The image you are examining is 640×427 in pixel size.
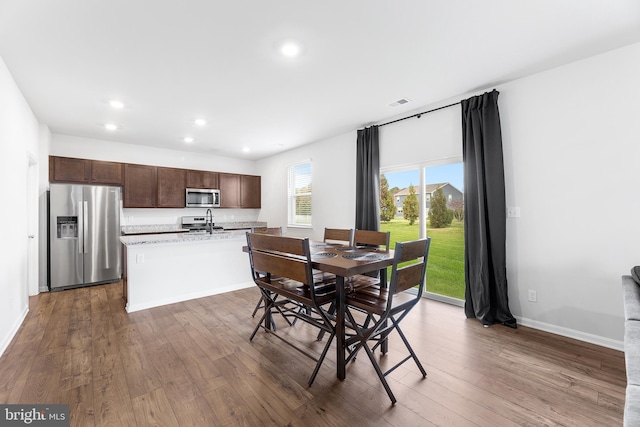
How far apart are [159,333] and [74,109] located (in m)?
3.06

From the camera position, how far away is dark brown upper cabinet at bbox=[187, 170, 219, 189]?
5961 millimetres

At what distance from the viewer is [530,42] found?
2.29 meters

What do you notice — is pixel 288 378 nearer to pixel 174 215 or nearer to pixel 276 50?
pixel 276 50

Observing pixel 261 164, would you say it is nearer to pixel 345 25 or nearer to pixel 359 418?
pixel 345 25

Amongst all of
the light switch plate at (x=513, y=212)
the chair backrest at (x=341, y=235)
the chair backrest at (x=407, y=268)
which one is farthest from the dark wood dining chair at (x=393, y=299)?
the light switch plate at (x=513, y=212)

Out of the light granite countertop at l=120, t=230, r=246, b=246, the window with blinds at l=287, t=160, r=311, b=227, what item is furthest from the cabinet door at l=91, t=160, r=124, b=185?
the window with blinds at l=287, t=160, r=311, b=227

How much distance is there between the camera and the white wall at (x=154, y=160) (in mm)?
4949

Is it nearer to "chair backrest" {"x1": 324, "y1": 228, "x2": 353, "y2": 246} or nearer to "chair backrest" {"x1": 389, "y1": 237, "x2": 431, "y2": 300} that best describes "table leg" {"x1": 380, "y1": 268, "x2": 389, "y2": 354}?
"chair backrest" {"x1": 389, "y1": 237, "x2": 431, "y2": 300}

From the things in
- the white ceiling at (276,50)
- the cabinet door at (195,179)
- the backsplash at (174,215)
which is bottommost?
the backsplash at (174,215)

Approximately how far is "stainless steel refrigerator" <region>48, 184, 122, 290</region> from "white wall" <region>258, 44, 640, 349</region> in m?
5.78

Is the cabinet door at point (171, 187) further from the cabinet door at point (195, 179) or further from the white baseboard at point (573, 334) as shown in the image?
the white baseboard at point (573, 334)

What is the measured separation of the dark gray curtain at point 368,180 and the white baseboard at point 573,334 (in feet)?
6.60

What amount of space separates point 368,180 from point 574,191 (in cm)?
231

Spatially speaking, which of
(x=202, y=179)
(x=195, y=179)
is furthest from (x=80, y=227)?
(x=202, y=179)
